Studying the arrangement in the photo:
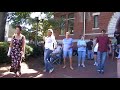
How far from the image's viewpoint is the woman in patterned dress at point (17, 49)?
802 cm

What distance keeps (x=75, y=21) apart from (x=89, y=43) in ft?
23.8

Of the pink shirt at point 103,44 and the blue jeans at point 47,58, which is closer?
the blue jeans at point 47,58

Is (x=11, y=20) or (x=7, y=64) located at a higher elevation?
(x=11, y=20)

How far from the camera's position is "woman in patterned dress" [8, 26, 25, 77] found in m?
8.02

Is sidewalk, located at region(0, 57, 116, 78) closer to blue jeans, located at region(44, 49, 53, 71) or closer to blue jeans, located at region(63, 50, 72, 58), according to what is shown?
blue jeans, located at region(44, 49, 53, 71)

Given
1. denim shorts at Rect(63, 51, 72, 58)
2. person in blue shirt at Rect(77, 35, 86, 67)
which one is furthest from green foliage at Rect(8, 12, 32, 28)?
denim shorts at Rect(63, 51, 72, 58)

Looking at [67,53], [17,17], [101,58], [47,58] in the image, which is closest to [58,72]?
[47,58]

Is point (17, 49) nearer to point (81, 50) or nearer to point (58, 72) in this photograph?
point (58, 72)

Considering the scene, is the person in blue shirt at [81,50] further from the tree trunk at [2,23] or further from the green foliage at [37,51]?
the tree trunk at [2,23]

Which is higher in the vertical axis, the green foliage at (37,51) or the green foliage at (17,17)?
the green foliage at (17,17)

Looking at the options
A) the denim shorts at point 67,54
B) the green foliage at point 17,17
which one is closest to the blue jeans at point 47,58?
the denim shorts at point 67,54
